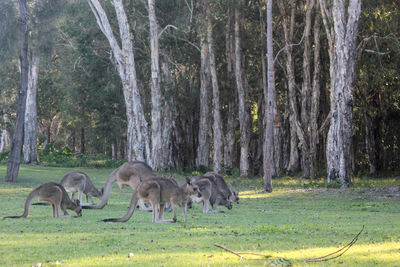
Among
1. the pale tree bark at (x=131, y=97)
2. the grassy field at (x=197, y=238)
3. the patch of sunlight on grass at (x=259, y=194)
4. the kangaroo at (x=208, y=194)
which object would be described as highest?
the pale tree bark at (x=131, y=97)

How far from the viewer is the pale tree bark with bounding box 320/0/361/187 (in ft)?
88.3

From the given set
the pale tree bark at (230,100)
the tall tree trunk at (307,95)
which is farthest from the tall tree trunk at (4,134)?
the tall tree trunk at (307,95)

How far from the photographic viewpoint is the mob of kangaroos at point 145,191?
12.8 meters

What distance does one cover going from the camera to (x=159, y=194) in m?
12.9

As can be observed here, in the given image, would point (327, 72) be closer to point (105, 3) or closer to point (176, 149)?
point (176, 149)

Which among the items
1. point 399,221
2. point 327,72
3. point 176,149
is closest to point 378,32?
point 327,72

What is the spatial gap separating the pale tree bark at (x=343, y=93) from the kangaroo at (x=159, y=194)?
14.7 metres

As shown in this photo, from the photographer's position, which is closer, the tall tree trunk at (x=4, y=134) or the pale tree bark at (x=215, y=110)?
the pale tree bark at (x=215, y=110)

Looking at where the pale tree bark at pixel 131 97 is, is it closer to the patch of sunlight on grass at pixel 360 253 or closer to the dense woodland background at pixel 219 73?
the dense woodland background at pixel 219 73

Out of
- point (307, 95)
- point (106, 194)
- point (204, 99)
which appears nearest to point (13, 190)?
point (106, 194)

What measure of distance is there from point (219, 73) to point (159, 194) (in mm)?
34336

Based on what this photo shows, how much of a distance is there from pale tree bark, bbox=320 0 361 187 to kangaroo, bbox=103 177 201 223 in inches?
578

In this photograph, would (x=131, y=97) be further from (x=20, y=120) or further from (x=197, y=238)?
(x=197, y=238)

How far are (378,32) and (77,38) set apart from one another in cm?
1995
